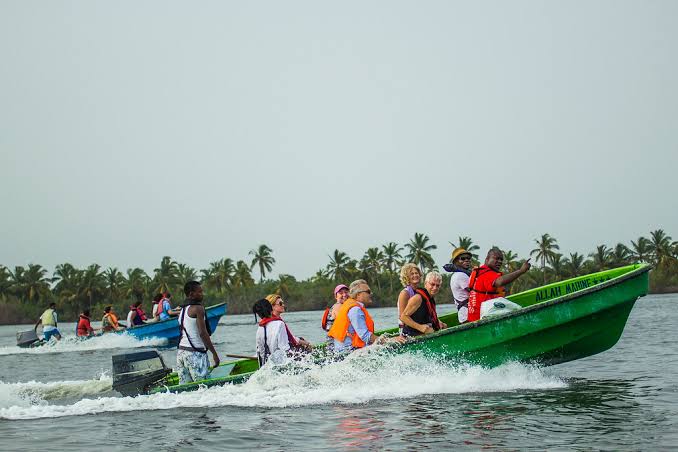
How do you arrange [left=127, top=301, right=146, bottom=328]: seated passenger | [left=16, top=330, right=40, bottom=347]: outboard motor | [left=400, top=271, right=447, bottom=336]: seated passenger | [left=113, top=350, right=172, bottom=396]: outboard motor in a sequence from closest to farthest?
[left=400, top=271, right=447, bottom=336]: seated passenger
[left=113, top=350, right=172, bottom=396]: outboard motor
[left=16, top=330, right=40, bottom=347]: outboard motor
[left=127, top=301, right=146, bottom=328]: seated passenger

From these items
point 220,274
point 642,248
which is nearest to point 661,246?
point 642,248

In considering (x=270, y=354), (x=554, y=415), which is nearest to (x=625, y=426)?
(x=554, y=415)

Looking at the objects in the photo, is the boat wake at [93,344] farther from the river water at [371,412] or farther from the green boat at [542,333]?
the green boat at [542,333]

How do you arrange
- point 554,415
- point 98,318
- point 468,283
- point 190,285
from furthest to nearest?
1. point 98,318
2. point 468,283
3. point 190,285
4. point 554,415

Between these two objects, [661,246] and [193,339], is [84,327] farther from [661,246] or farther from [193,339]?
[661,246]

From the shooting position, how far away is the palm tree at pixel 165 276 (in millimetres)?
100562

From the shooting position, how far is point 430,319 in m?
10.9

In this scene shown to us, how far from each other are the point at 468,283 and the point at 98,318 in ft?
299

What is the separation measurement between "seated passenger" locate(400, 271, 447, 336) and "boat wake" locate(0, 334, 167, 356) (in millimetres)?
19099

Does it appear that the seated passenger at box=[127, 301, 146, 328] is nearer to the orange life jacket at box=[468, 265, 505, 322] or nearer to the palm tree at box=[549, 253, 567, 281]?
the orange life jacket at box=[468, 265, 505, 322]

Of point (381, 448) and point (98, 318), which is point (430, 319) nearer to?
point (381, 448)

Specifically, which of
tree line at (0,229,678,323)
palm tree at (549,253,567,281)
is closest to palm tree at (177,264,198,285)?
tree line at (0,229,678,323)

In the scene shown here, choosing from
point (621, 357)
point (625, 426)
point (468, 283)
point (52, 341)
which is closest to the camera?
point (625, 426)

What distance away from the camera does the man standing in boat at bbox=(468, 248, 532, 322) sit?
1069 centimetres
